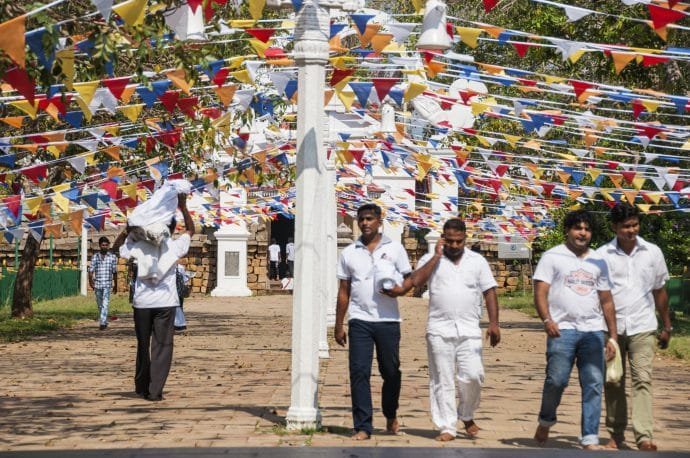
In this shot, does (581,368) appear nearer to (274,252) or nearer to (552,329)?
(552,329)

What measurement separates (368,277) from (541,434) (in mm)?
1773

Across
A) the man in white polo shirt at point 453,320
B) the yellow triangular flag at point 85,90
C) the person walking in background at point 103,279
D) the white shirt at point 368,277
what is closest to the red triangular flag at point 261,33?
the yellow triangular flag at point 85,90

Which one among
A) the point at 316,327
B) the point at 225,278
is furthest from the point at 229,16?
the point at 225,278

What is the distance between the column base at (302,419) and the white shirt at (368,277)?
2.82 ft

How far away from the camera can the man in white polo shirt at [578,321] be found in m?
10.5

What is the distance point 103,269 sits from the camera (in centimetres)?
2691

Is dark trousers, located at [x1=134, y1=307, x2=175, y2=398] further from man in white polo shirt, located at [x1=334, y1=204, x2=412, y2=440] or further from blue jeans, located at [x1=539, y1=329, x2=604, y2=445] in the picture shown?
blue jeans, located at [x1=539, y1=329, x2=604, y2=445]

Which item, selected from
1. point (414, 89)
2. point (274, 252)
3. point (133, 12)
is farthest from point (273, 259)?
point (133, 12)

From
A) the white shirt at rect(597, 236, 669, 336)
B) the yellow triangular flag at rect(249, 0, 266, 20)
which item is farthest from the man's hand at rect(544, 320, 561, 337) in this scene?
the yellow triangular flag at rect(249, 0, 266, 20)

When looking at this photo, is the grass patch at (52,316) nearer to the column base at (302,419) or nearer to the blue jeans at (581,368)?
the column base at (302,419)

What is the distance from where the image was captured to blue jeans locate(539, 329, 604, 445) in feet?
34.4

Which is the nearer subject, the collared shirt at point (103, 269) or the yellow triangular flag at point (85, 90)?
the yellow triangular flag at point (85, 90)

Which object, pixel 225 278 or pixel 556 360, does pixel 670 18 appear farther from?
pixel 225 278

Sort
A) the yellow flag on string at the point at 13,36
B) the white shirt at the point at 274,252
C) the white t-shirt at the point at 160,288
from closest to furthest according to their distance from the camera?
the yellow flag on string at the point at 13,36 → the white t-shirt at the point at 160,288 → the white shirt at the point at 274,252
